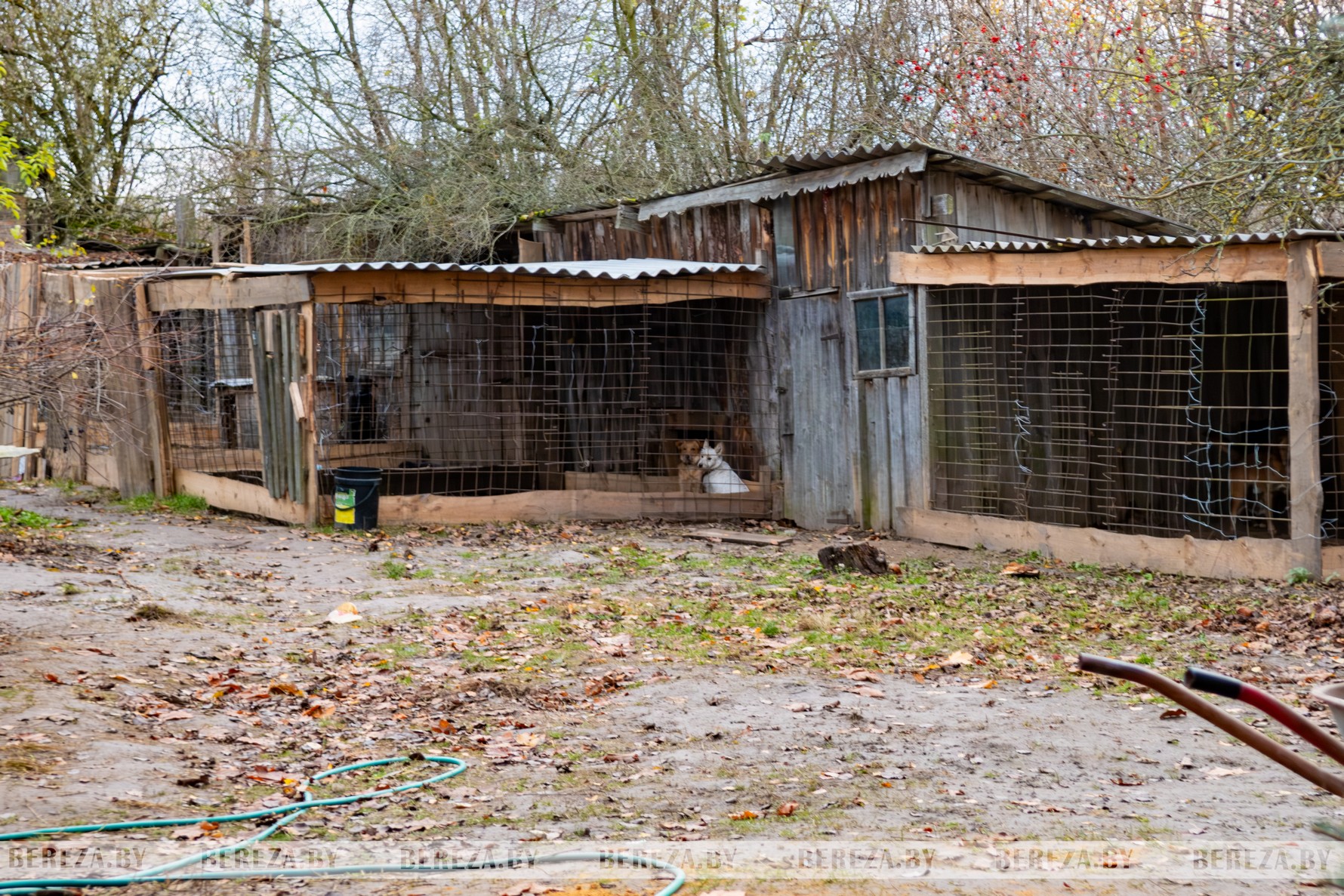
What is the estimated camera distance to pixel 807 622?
25.9ft

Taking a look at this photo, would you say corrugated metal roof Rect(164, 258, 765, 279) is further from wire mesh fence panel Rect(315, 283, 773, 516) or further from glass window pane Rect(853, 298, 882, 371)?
glass window pane Rect(853, 298, 882, 371)

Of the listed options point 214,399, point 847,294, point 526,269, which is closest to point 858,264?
point 847,294

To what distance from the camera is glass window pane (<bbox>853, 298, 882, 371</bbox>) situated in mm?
12305

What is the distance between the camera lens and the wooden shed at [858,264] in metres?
11.9

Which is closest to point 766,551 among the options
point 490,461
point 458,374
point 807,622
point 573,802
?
point 807,622

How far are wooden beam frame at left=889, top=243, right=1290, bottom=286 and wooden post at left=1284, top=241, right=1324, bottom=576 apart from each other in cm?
16

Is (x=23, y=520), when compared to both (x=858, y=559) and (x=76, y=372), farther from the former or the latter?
(x=858, y=559)

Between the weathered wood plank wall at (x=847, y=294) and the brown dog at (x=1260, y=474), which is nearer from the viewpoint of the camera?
the brown dog at (x=1260, y=474)

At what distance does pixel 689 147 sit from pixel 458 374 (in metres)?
5.58

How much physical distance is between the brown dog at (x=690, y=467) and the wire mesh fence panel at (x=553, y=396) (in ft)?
0.06

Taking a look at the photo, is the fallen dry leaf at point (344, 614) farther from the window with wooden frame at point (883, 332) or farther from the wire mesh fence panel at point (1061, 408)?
the wire mesh fence panel at point (1061, 408)

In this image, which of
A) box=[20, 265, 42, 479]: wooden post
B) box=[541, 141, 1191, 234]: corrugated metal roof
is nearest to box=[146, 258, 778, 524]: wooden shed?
box=[541, 141, 1191, 234]: corrugated metal roof

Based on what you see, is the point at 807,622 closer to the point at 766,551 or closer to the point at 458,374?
the point at 766,551

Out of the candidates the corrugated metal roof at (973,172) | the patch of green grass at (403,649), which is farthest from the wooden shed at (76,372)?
the corrugated metal roof at (973,172)
